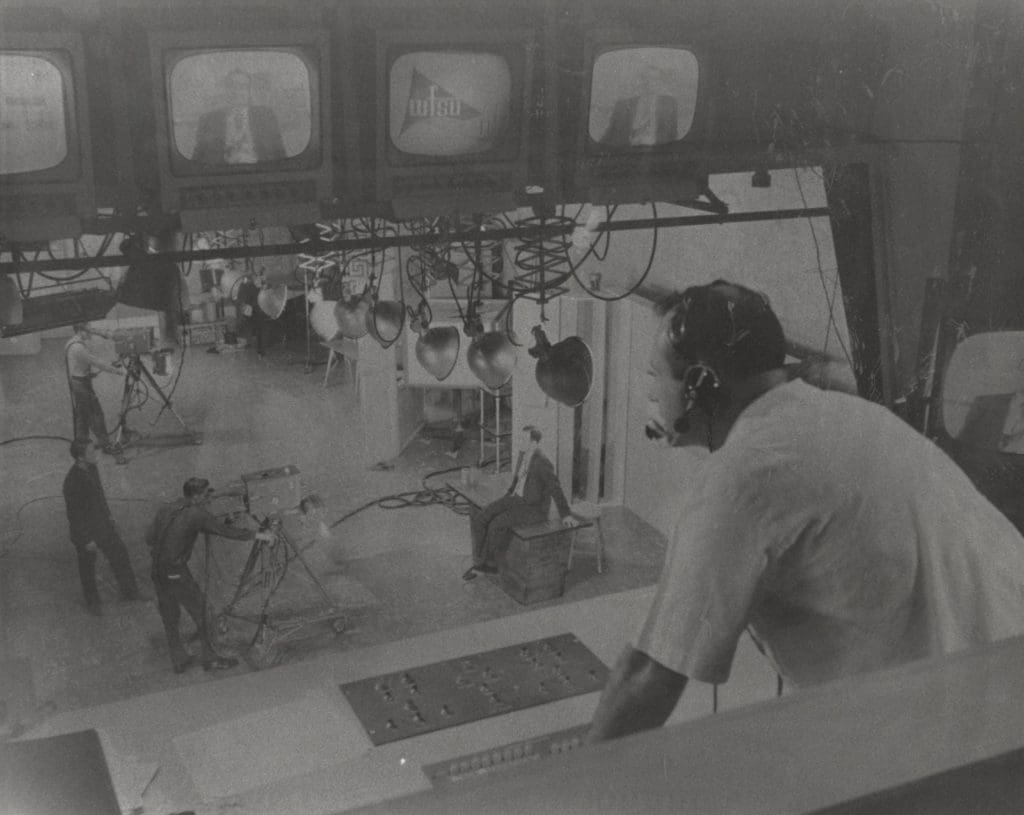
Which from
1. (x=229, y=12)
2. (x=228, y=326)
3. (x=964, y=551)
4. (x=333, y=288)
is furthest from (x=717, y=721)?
(x=228, y=326)

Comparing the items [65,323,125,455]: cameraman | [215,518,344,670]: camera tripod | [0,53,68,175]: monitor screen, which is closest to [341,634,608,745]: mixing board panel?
[0,53,68,175]: monitor screen

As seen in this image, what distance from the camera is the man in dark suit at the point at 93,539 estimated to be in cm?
525

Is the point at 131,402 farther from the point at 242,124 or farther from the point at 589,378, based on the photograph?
the point at 242,124

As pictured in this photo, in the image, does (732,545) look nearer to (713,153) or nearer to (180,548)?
(713,153)

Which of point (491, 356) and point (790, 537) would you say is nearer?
point (790, 537)

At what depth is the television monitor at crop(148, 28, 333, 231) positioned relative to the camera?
6.77 feet

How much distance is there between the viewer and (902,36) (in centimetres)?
202

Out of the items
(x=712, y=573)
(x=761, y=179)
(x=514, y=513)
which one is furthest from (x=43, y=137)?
(x=514, y=513)

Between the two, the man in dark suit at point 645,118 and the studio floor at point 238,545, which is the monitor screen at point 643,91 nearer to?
the man in dark suit at point 645,118

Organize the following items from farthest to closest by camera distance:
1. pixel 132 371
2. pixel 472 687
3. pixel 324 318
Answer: pixel 132 371, pixel 324 318, pixel 472 687

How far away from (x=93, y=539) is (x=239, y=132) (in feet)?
12.9

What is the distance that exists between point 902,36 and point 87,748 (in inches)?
74.2

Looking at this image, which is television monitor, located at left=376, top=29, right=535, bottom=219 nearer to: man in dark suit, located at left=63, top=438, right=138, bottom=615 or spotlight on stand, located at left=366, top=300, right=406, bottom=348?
spotlight on stand, located at left=366, top=300, right=406, bottom=348

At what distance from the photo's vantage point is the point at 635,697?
96 centimetres
